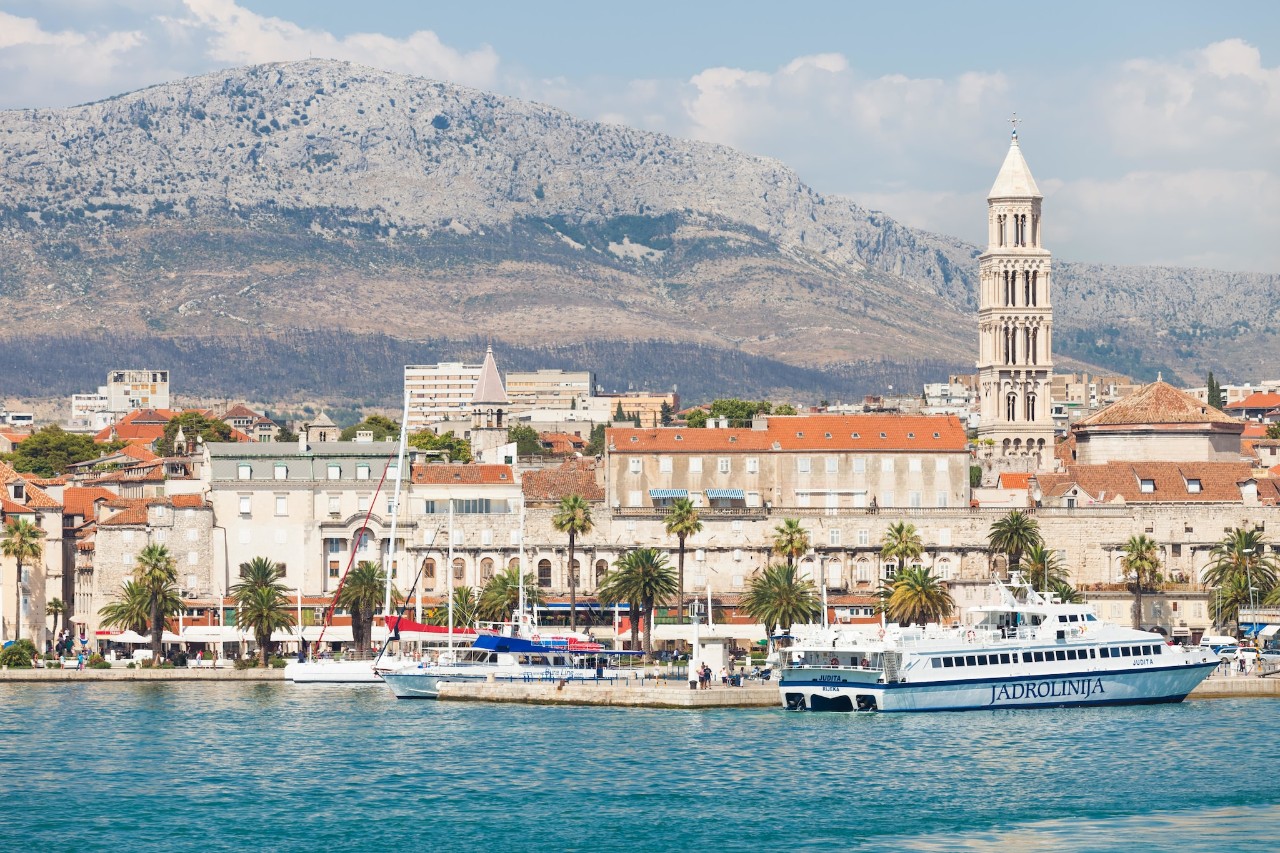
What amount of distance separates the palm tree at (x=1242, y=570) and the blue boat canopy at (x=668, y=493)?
92.8 ft

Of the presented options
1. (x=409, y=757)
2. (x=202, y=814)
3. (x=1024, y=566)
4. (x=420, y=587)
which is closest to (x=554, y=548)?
(x=420, y=587)

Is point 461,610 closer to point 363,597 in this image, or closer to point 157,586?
point 363,597

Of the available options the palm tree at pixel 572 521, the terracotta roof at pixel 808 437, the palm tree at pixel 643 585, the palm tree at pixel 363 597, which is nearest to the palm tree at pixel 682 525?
the palm tree at pixel 643 585

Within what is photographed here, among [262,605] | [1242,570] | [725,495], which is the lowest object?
[262,605]

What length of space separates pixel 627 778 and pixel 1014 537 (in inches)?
1905

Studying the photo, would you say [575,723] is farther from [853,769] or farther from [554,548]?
[554,548]

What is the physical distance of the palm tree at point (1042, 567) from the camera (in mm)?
118188

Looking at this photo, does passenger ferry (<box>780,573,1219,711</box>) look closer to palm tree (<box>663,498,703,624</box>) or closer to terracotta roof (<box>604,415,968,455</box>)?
palm tree (<box>663,498,703,624</box>)

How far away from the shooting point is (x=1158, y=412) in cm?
14688

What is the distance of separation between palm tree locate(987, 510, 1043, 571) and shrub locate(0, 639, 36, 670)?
4857 centimetres

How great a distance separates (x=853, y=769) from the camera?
255 ft

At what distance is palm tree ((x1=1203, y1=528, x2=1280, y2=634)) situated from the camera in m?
116

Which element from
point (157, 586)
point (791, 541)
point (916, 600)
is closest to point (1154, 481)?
point (791, 541)

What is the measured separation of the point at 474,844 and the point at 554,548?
2468 inches
